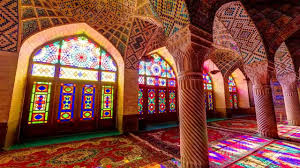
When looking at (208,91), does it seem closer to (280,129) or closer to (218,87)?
(218,87)

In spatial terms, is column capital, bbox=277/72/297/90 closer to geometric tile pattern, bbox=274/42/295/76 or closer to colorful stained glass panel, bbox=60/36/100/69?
geometric tile pattern, bbox=274/42/295/76

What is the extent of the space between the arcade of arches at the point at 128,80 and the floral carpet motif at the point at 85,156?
25mm

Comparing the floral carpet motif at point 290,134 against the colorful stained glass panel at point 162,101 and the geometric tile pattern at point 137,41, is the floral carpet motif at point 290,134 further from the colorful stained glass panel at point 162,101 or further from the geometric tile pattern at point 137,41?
the geometric tile pattern at point 137,41

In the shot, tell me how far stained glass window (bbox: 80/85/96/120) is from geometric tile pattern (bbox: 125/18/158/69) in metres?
2.06

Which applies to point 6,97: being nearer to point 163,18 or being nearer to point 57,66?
point 57,66

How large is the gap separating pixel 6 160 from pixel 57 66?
3653 mm

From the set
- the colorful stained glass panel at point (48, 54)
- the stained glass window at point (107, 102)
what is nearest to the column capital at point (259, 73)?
the stained glass window at point (107, 102)

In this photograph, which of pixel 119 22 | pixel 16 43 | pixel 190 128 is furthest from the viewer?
pixel 119 22

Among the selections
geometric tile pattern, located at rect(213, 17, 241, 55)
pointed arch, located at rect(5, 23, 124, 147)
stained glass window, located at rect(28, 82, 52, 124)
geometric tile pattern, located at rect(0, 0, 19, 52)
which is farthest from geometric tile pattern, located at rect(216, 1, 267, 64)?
stained glass window, located at rect(28, 82, 52, 124)

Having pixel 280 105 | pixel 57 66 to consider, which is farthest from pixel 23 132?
pixel 280 105

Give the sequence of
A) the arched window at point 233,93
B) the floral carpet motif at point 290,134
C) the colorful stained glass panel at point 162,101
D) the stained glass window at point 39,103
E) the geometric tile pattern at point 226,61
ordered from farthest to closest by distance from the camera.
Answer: the arched window at point 233,93
the geometric tile pattern at point 226,61
the colorful stained glass panel at point 162,101
the stained glass window at point 39,103
the floral carpet motif at point 290,134

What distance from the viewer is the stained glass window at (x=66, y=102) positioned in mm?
5400

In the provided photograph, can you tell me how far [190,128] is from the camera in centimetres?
235

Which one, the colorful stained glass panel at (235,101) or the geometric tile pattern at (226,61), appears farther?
the colorful stained glass panel at (235,101)
